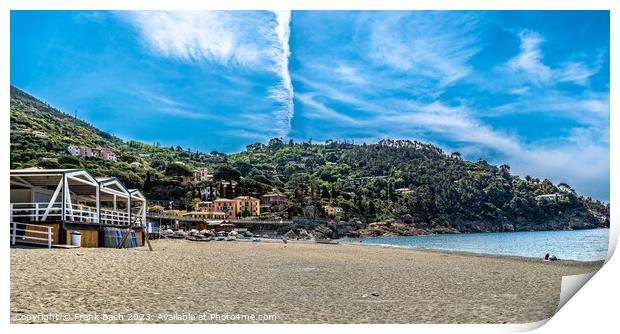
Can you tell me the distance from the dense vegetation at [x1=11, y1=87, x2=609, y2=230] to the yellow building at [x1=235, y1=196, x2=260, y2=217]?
1.40 metres

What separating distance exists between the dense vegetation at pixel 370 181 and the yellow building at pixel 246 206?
4.61 feet

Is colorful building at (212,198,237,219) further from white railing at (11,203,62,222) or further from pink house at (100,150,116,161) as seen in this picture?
white railing at (11,203,62,222)

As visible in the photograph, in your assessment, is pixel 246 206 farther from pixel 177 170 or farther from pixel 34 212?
pixel 34 212

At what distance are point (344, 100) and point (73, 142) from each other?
41.5ft

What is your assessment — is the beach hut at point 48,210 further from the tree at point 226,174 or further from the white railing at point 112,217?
the tree at point 226,174

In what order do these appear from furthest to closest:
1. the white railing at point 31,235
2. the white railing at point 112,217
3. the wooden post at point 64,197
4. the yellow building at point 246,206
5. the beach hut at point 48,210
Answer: the yellow building at point 246,206 < the white railing at point 112,217 < the wooden post at point 64,197 < the beach hut at point 48,210 < the white railing at point 31,235

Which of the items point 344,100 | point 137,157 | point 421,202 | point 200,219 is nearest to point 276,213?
point 200,219

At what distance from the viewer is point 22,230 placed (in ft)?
27.3

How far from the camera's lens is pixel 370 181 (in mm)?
43156

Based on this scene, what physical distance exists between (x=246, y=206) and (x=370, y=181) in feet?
36.7

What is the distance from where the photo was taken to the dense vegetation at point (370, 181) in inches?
1162

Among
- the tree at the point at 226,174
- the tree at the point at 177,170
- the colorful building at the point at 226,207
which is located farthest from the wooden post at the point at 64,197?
the colorful building at the point at 226,207

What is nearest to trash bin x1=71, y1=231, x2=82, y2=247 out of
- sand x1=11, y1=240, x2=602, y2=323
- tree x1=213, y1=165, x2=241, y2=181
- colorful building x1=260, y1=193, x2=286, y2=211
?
sand x1=11, y1=240, x2=602, y2=323
